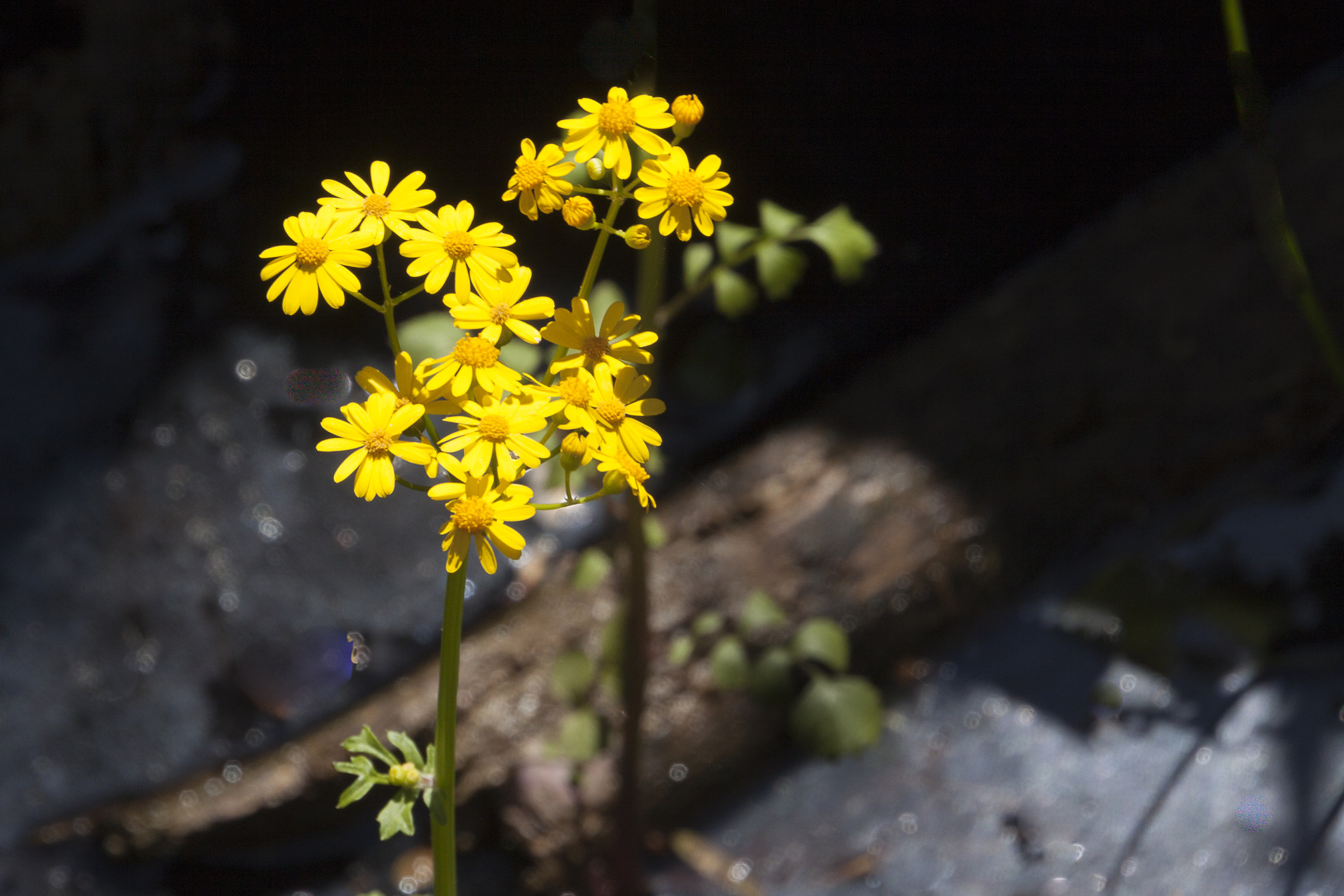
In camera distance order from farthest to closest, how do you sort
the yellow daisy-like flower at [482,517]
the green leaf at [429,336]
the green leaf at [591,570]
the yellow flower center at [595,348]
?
the green leaf at [591,570], the green leaf at [429,336], the yellow flower center at [595,348], the yellow daisy-like flower at [482,517]

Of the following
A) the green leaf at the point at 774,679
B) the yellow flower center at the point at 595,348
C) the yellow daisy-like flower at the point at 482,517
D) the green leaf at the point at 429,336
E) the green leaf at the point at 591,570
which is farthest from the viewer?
the green leaf at the point at 774,679

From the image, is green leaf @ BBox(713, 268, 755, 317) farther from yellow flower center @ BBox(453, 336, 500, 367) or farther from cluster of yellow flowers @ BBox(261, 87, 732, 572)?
yellow flower center @ BBox(453, 336, 500, 367)

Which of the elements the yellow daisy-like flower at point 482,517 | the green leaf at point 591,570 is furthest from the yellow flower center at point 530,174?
the green leaf at point 591,570

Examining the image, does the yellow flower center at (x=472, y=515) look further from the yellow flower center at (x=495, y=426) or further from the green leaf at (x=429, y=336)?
the green leaf at (x=429, y=336)

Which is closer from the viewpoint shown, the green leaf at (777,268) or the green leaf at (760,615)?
Answer: the green leaf at (777,268)

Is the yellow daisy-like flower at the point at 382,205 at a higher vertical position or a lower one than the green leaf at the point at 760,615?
higher

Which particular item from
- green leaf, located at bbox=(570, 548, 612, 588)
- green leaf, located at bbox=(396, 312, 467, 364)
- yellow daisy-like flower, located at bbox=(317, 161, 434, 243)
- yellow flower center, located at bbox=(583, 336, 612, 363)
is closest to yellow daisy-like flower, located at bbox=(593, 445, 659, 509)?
yellow flower center, located at bbox=(583, 336, 612, 363)

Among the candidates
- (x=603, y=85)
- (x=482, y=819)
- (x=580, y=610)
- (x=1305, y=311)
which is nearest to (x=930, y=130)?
(x=603, y=85)
